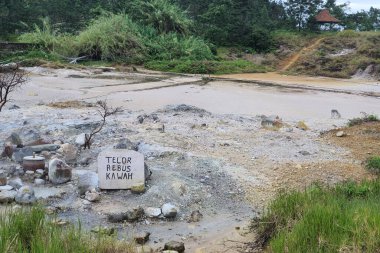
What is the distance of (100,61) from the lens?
28.6 meters

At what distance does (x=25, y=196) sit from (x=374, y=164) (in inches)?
199

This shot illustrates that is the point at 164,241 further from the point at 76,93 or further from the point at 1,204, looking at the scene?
the point at 76,93

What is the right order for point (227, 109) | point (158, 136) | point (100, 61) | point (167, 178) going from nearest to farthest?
point (167, 178)
point (158, 136)
point (227, 109)
point (100, 61)

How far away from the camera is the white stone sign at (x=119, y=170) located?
6.08 m

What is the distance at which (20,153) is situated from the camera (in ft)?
23.5

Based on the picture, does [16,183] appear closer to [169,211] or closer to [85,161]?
[85,161]

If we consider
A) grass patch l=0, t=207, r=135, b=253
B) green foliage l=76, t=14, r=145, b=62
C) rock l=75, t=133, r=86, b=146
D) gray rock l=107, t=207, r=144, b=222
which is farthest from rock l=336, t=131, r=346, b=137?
green foliage l=76, t=14, r=145, b=62

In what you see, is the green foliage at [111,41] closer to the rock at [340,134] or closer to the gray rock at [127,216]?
the rock at [340,134]

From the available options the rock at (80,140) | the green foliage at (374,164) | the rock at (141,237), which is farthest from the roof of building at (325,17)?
the rock at (141,237)

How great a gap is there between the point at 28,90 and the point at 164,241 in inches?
535

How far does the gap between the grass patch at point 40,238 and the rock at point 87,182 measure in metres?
1.85

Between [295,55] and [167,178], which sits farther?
[295,55]

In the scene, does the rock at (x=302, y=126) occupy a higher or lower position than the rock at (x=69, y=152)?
lower

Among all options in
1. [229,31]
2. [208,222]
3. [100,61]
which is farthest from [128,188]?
[229,31]
